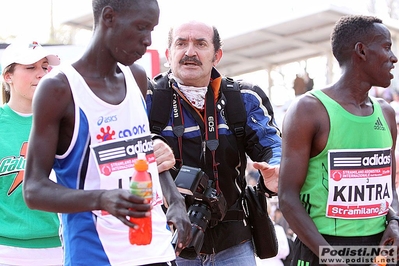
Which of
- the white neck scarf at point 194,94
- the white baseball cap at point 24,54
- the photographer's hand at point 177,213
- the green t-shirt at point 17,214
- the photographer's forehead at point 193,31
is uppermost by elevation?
the photographer's forehead at point 193,31

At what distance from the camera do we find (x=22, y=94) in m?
5.17

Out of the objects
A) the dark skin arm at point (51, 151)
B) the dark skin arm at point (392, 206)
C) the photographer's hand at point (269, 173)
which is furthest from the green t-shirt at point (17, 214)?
the dark skin arm at point (392, 206)

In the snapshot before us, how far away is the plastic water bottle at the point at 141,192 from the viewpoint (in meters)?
3.16

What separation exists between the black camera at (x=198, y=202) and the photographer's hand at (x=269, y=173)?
11.9 inches

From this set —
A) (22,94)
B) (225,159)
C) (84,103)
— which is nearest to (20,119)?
(22,94)

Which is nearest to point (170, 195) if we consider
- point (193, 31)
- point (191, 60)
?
point (191, 60)

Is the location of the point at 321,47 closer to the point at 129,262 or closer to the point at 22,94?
the point at 22,94

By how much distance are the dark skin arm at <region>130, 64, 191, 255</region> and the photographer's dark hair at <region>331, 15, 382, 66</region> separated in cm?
117

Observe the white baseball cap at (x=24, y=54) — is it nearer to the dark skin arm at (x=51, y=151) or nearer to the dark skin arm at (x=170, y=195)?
the dark skin arm at (x=170, y=195)

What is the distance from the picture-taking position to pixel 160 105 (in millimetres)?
5180

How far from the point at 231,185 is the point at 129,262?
1782mm

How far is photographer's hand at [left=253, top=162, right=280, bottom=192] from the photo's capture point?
472 cm

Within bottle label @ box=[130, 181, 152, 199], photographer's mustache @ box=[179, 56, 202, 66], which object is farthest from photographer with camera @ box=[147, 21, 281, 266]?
bottle label @ box=[130, 181, 152, 199]

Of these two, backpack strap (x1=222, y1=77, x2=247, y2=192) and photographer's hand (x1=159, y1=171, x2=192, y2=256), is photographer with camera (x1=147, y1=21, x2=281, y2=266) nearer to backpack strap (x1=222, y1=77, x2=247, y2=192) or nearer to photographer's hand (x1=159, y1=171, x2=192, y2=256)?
backpack strap (x1=222, y1=77, x2=247, y2=192)
